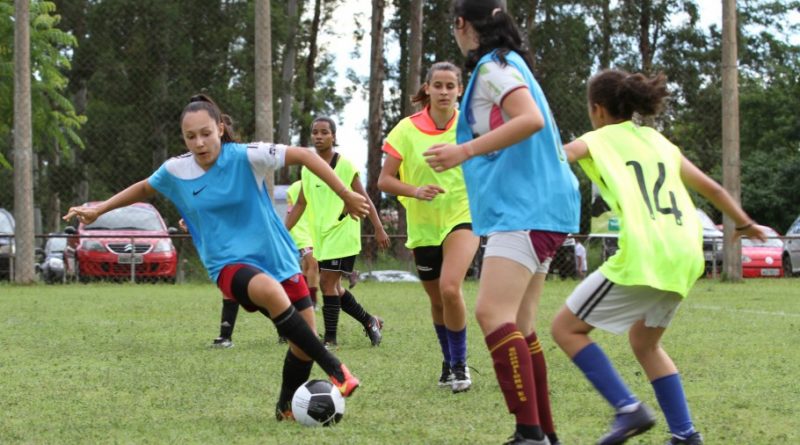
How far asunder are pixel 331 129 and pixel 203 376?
2.84 meters

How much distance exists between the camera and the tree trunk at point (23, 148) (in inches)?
884

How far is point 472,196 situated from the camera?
5.06m

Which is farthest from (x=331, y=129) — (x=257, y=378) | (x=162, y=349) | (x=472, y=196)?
(x=472, y=196)

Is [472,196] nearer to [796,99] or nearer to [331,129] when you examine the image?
[331,129]

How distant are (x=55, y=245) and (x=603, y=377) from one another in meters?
22.2

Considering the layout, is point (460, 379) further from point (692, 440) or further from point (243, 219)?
point (692, 440)

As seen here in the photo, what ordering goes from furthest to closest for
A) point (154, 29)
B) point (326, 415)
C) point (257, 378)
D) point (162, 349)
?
point (154, 29)
point (162, 349)
point (257, 378)
point (326, 415)

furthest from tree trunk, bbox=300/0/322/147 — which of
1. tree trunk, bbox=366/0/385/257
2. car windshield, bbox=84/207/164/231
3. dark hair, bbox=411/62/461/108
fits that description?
dark hair, bbox=411/62/461/108

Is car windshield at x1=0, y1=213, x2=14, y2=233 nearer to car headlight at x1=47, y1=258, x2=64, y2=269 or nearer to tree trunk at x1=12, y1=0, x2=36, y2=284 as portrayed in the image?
car headlight at x1=47, y1=258, x2=64, y2=269

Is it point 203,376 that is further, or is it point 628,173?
point 203,376

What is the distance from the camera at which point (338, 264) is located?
34.7 feet

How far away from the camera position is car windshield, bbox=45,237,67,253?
2481 cm

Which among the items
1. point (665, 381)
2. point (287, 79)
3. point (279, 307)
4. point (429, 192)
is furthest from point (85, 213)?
point (287, 79)

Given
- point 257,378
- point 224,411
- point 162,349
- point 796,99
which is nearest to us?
point 224,411
